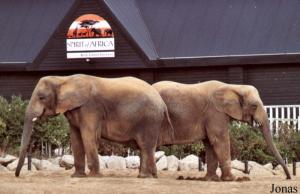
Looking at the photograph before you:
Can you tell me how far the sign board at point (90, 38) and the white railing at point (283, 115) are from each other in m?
5.38

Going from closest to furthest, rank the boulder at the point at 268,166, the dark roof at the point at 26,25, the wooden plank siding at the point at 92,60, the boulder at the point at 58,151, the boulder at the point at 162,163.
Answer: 1. the boulder at the point at 162,163
2. the boulder at the point at 268,166
3. the boulder at the point at 58,151
4. the wooden plank siding at the point at 92,60
5. the dark roof at the point at 26,25

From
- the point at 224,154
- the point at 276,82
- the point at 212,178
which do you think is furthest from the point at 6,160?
the point at 276,82

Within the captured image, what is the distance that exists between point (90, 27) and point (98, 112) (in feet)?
46.7

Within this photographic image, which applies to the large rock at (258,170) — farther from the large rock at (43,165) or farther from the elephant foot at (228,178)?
the large rock at (43,165)

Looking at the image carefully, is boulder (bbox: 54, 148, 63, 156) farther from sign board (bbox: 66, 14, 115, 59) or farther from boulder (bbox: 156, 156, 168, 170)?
sign board (bbox: 66, 14, 115, 59)

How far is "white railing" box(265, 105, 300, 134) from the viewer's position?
1069 inches

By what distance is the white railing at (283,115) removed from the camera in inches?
1069

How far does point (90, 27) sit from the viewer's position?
31672 millimetres

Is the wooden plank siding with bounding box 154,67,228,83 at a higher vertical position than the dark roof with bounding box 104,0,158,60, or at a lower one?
lower

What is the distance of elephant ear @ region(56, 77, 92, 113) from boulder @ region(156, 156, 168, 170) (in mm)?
4760

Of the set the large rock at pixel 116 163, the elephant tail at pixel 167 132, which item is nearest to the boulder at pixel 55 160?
the large rock at pixel 116 163

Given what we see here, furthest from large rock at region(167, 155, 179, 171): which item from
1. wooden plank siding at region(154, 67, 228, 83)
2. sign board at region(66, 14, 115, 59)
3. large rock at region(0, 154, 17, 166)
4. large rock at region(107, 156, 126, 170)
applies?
wooden plank siding at region(154, 67, 228, 83)

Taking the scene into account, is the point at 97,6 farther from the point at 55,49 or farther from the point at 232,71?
the point at 232,71

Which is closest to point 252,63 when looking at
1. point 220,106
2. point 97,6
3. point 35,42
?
point 97,6
